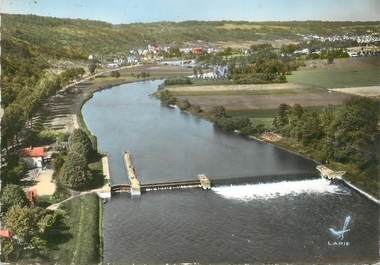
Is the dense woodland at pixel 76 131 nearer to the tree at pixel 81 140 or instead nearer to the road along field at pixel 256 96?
the tree at pixel 81 140

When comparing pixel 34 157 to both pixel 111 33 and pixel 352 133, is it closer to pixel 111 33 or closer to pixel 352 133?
pixel 352 133

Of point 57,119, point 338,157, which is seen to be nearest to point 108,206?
point 338,157

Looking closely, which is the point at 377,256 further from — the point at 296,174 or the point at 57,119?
the point at 57,119

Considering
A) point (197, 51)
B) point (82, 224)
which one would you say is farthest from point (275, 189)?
point (197, 51)

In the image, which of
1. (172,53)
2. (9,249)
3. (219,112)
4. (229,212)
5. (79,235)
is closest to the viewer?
(9,249)

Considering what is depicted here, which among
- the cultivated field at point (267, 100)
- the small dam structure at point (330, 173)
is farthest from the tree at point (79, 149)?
the cultivated field at point (267, 100)
